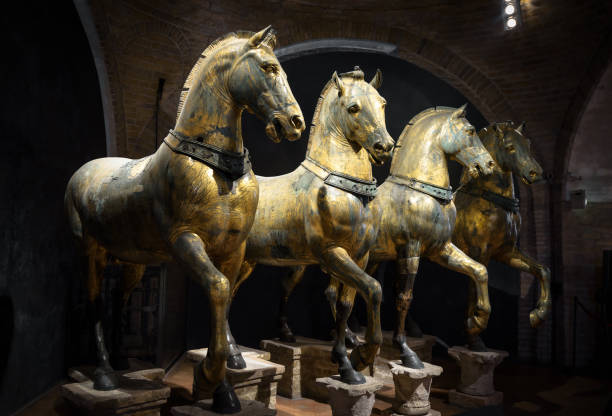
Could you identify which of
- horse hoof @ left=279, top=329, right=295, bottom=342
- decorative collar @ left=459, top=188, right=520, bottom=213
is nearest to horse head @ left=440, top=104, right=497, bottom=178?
decorative collar @ left=459, top=188, right=520, bottom=213

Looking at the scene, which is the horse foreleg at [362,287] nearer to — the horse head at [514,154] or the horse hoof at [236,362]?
the horse hoof at [236,362]

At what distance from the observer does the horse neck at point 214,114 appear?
9.25 feet

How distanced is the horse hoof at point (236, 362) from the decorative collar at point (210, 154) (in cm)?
163

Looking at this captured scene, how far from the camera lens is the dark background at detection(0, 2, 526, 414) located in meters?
3.79

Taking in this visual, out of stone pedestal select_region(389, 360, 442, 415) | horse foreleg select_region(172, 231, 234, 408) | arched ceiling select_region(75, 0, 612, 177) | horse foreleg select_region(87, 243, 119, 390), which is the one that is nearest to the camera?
horse foreleg select_region(172, 231, 234, 408)

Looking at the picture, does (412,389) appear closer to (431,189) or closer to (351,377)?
(351,377)

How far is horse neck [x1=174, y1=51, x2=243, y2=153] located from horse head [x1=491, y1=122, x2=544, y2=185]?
12.2 feet

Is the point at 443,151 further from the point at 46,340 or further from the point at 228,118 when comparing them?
the point at 46,340

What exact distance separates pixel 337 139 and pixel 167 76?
3.31 metres

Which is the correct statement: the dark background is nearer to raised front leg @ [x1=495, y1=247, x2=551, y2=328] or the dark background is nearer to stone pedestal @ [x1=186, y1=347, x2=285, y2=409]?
stone pedestal @ [x1=186, y1=347, x2=285, y2=409]

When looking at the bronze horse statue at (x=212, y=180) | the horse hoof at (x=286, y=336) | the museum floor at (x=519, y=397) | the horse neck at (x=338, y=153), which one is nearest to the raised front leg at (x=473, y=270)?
the museum floor at (x=519, y=397)

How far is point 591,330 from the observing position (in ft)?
23.8

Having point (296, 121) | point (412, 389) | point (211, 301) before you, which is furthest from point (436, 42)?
point (211, 301)

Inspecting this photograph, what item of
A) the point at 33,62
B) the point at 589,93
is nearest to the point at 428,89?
the point at 589,93
